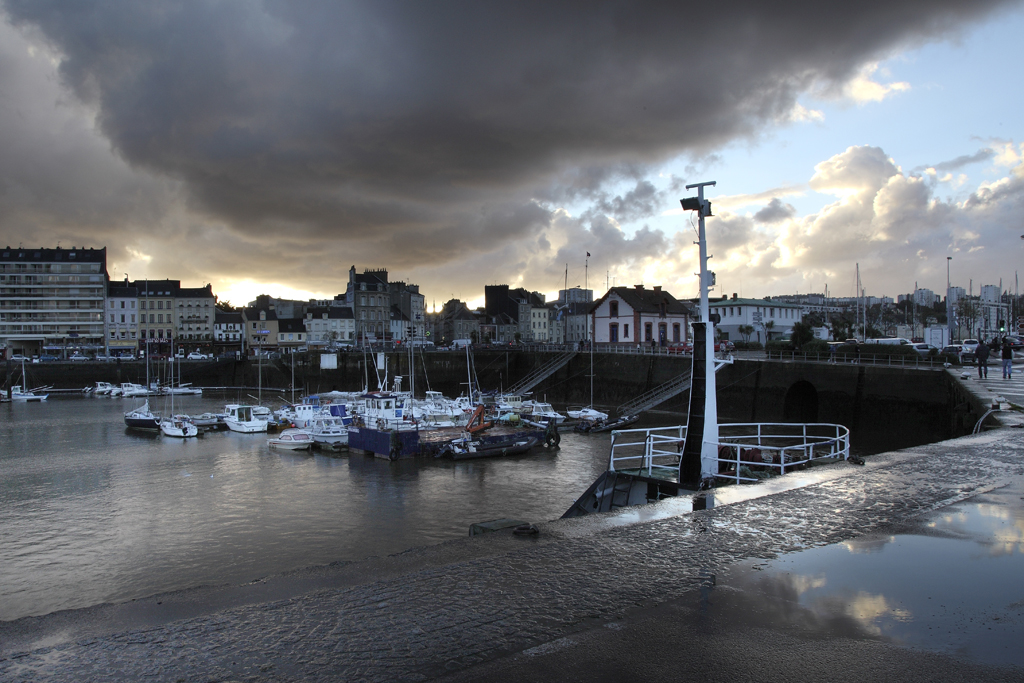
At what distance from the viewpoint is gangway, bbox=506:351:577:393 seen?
213 feet

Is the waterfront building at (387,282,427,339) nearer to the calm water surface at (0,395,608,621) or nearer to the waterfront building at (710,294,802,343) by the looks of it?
the waterfront building at (710,294,802,343)

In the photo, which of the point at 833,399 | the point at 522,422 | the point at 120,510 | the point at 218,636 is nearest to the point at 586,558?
the point at 218,636

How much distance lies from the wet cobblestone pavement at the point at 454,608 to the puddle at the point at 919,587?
482 millimetres

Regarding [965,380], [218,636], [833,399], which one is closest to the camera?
[218,636]

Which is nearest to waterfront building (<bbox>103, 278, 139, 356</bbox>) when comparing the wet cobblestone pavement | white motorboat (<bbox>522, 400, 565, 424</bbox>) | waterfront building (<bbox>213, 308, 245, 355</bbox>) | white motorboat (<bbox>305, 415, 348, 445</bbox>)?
waterfront building (<bbox>213, 308, 245, 355</bbox>)

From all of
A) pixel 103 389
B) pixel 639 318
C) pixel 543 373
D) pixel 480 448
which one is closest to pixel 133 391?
pixel 103 389

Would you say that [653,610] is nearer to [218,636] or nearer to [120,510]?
[218,636]

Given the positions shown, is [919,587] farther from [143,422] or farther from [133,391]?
[133,391]

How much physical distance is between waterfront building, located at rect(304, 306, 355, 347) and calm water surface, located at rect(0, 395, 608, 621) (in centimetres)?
7865

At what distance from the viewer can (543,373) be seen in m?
66.2

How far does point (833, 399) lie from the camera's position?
3694 cm

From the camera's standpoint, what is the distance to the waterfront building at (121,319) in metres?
119

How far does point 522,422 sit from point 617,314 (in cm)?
2827

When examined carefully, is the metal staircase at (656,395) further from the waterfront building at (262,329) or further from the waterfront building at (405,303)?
the waterfront building at (262,329)
